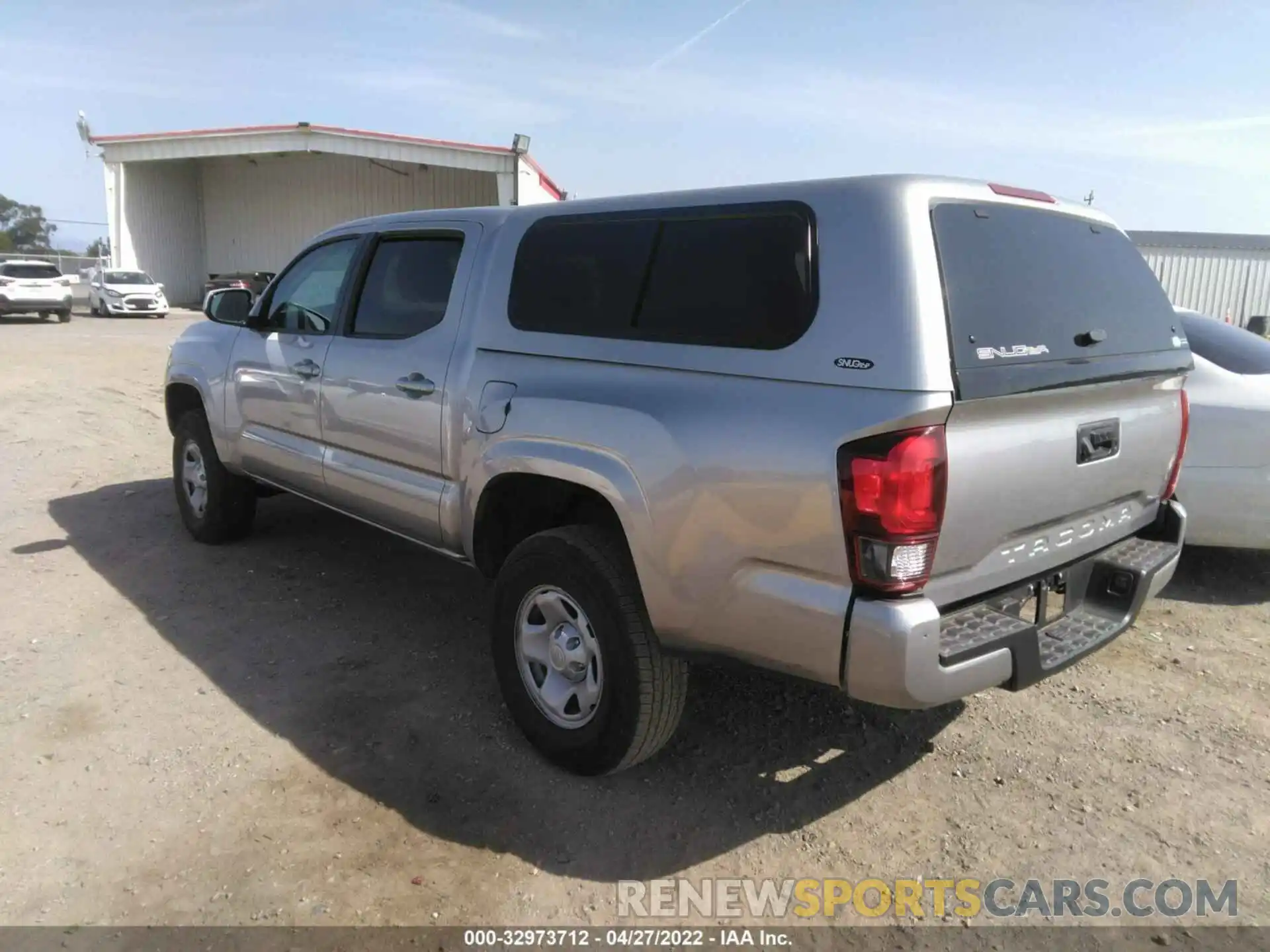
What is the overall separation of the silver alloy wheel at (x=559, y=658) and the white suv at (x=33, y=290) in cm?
2519

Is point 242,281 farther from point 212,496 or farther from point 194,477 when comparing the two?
point 212,496

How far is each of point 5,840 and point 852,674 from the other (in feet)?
8.94

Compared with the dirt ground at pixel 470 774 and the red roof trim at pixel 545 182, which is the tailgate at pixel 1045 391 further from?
the red roof trim at pixel 545 182

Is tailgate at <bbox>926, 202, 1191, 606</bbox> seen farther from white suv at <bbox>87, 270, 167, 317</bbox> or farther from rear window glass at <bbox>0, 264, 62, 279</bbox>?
white suv at <bbox>87, 270, 167, 317</bbox>

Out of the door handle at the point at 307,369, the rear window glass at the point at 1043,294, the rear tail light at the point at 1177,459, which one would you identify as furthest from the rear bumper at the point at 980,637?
the door handle at the point at 307,369

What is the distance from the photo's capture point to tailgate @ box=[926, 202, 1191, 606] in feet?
8.40

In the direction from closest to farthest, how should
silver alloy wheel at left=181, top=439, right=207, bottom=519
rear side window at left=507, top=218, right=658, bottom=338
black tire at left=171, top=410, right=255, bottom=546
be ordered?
rear side window at left=507, top=218, right=658, bottom=338
black tire at left=171, top=410, right=255, bottom=546
silver alloy wheel at left=181, top=439, right=207, bottom=519

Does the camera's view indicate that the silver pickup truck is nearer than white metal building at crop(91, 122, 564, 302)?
Yes

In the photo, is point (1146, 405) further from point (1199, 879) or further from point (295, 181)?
point (295, 181)

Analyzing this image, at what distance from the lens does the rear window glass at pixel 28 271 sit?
2345 centimetres

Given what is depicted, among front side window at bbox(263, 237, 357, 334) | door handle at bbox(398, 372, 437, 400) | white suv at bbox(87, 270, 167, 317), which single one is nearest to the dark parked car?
white suv at bbox(87, 270, 167, 317)

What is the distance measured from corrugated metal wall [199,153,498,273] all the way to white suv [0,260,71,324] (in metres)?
9.57

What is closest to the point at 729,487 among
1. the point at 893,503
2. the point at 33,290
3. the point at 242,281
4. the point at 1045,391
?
the point at 893,503

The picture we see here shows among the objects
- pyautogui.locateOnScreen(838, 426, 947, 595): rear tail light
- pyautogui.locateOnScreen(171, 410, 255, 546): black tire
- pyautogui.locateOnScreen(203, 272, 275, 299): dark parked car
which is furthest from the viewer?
pyautogui.locateOnScreen(203, 272, 275, 299): dark parked car
